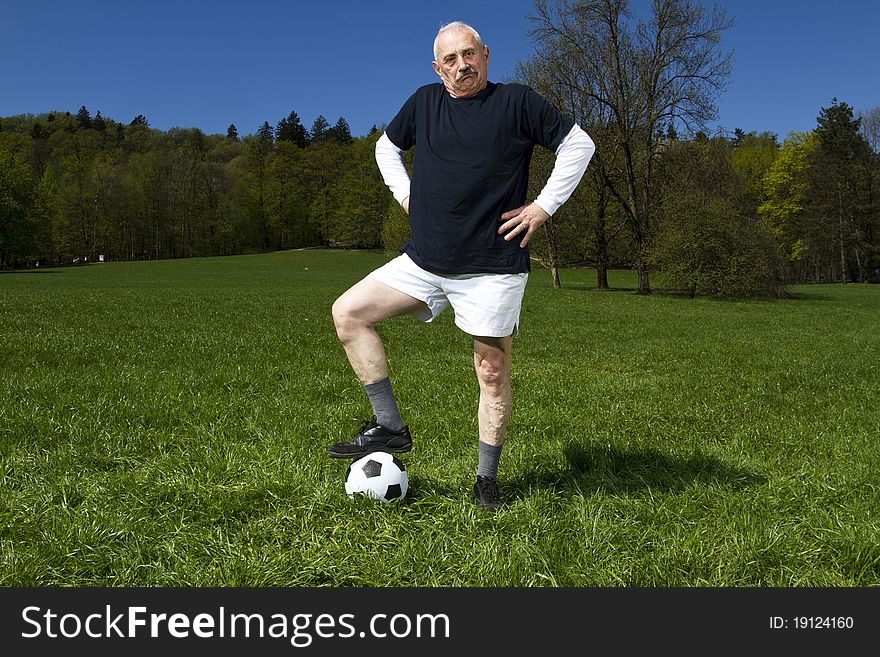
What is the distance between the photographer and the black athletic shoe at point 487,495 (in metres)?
3.89

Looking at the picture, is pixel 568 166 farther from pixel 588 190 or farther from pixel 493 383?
pixel 588 190

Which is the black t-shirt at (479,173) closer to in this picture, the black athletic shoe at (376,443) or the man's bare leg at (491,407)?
the man's bare leg at (491,407)

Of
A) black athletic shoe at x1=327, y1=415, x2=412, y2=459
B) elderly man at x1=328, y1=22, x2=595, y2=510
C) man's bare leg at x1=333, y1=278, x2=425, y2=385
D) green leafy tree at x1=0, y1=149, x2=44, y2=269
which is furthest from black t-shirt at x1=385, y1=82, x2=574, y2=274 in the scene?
green leafy tree at x1=0, y1=149, x2=44, y2=269

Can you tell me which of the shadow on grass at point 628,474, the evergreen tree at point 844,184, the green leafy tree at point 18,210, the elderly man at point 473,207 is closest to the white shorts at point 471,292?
the elderly man at point 473,207

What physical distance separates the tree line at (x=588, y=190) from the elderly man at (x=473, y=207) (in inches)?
1025

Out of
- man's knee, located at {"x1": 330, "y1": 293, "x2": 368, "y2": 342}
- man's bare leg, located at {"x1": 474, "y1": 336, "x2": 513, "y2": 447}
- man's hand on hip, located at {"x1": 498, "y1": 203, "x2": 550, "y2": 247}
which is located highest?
man's hand on hip, located at {"x1": 498, "y1": 203, "x2": 550, "y2": 247}

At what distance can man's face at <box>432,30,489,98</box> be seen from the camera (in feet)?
11.7

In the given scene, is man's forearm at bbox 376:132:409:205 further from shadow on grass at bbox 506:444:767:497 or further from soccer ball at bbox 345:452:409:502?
shadow on grass at bbox 506:444:767:497

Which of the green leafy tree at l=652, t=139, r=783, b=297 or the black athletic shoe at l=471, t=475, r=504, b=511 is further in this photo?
the green leafy tree at l=652, t=139, r=783, b=297

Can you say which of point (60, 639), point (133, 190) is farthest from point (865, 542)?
point (133, 190)

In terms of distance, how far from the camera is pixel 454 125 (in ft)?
11.9

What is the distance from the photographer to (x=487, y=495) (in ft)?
12.9

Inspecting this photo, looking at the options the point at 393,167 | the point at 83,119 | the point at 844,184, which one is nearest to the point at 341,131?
the point at 83,119

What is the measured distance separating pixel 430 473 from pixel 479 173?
2.10 metres
